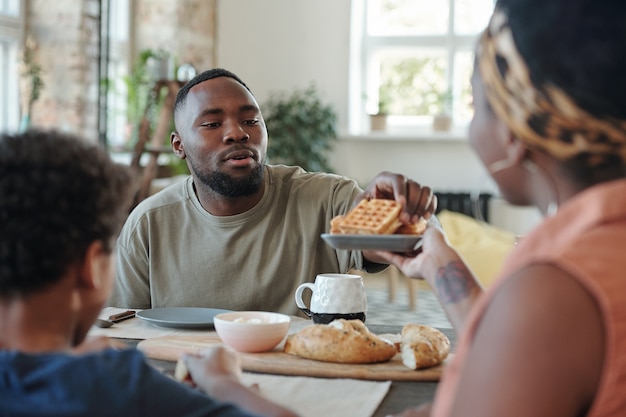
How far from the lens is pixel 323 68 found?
26.5ft

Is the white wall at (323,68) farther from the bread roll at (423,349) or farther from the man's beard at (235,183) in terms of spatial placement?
the bread roll at (423,349)

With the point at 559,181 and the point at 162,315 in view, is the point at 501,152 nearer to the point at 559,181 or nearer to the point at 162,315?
the point at 559,181

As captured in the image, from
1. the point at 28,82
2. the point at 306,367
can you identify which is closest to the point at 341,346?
the point at 306,367

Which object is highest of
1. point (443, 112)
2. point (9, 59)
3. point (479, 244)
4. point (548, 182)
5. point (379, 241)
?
point (9, 59)

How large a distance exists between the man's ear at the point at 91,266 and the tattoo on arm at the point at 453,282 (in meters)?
0.61

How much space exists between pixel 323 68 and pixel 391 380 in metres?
6.79

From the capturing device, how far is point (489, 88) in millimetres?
993

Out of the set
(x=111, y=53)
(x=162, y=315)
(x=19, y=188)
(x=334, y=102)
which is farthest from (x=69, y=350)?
(x=334, y=102)

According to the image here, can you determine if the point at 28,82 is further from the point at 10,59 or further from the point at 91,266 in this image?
the point at 91,266

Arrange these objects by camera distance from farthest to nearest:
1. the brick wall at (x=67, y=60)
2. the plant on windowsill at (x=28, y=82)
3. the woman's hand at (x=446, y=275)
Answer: the brick wall at (x=67, y=60) → the plant on windowsill at (x=28, y=82) → the woman's hand at (x=446, y=275)

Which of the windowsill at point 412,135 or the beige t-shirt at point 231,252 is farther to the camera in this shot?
the windowsill at point 412,135

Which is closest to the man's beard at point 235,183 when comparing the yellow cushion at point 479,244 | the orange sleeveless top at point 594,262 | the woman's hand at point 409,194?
the woman's hand at point 409,194

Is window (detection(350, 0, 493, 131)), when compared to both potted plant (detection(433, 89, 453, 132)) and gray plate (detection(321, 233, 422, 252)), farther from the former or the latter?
gray plate (detection(321, 233, 422, 252))

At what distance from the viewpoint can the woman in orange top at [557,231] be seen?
Result: 812 millimetres
